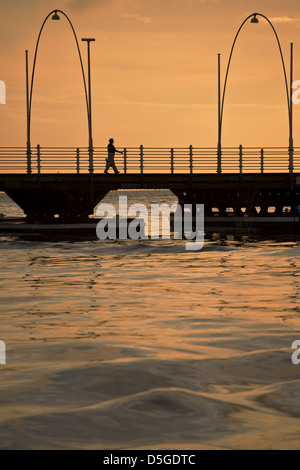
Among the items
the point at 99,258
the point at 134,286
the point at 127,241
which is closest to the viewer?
the point at 134,286

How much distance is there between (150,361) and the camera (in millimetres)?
11172

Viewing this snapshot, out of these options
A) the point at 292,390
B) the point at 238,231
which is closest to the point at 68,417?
the point at 292,390

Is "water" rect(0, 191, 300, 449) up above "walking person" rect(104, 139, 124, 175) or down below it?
below

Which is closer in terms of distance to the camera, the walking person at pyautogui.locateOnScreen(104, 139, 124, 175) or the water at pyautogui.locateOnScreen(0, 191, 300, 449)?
the water at pyautogui.locateOnScreen(0, 191, 300, 449)

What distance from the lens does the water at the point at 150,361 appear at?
820 cm

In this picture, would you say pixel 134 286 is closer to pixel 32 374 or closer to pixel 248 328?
pixel 248 328

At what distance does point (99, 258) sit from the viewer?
2953 cm

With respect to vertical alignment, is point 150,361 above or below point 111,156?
below

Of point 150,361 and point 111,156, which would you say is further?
point 111,156

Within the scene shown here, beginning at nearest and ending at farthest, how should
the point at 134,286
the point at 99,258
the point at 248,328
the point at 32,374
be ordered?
the point at 32,374 < the point at 248,328 < the point at 134,286 < the point at 99,258

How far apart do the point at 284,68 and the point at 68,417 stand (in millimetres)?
42018

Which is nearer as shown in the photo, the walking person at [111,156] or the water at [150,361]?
the water at [150,361]

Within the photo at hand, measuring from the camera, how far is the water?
323 inches

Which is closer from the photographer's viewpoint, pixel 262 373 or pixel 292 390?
pixel 292 390
